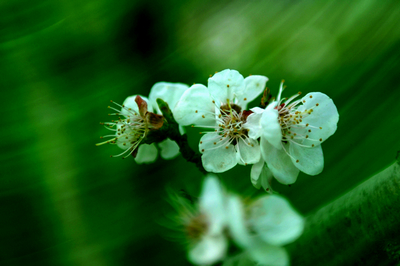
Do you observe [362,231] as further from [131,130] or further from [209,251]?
[131,130]

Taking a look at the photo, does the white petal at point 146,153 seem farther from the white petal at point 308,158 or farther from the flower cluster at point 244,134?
the white petal at point 308,158

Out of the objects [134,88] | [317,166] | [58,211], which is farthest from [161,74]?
[317,166]

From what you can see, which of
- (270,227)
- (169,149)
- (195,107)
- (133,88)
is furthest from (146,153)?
(133,88)

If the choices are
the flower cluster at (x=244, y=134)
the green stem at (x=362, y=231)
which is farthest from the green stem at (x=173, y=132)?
the green stem at (x=362, y=231)

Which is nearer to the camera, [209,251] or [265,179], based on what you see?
[209,251]

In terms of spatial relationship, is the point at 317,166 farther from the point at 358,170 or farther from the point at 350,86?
the point at 350,86

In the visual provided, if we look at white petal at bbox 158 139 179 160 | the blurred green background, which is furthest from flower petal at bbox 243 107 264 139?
the blurred green background
